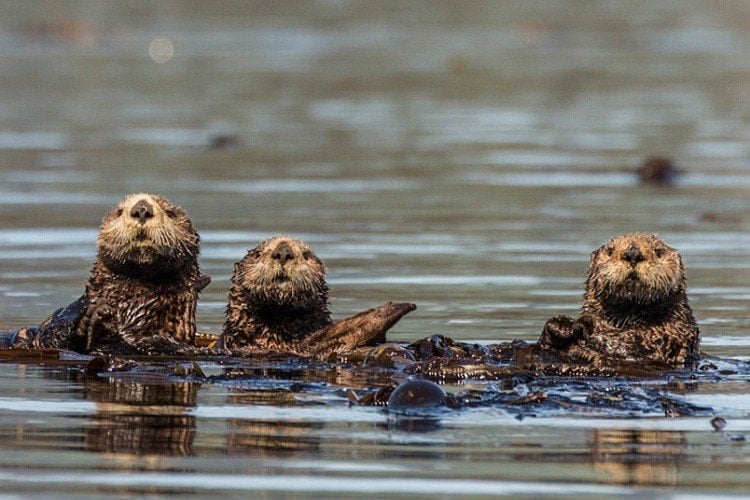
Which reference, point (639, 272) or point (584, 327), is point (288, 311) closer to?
point (584, 327)

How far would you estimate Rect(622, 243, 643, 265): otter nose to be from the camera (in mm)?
8812

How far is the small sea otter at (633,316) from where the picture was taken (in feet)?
29.2

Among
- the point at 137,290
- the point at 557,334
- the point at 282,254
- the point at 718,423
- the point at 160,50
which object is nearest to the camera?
the point at 718,423

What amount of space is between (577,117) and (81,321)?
17.0 m

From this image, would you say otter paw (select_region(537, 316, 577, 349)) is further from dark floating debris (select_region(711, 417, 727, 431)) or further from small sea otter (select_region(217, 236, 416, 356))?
dark floating debris (select_region(711, 417, 727, 431))

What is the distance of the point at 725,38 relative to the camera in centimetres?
4166

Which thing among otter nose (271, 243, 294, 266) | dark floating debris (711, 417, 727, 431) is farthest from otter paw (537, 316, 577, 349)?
dark floating debris (711, 417, 727, 431)

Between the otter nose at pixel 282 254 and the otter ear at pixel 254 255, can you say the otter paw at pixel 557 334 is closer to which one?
the otter nose at pixel 282 254

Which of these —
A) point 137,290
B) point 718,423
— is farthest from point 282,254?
point 718,423

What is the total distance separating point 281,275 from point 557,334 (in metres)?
1.53

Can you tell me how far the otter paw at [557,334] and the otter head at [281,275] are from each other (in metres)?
1.29

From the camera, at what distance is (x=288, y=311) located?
367 inches

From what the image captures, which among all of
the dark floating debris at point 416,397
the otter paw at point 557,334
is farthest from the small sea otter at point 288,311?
the dark floating debris at point 416,397

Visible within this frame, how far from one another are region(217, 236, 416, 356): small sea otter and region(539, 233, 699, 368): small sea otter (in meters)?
0.96
